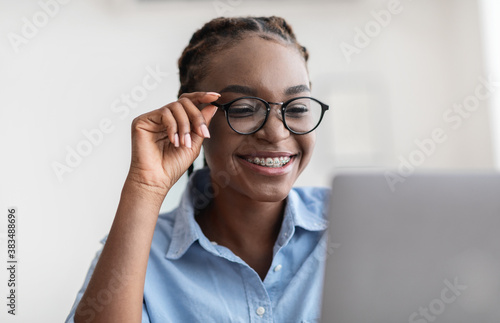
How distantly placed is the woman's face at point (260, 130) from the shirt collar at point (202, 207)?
10 cm

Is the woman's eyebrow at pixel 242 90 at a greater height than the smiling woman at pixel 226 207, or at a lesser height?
greater

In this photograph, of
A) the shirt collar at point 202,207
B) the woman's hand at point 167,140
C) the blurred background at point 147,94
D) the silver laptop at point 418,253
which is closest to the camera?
the silver laptop at point 418,253

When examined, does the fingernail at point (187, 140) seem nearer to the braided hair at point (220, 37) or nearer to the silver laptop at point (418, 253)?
the braided hair at point (220, 37)

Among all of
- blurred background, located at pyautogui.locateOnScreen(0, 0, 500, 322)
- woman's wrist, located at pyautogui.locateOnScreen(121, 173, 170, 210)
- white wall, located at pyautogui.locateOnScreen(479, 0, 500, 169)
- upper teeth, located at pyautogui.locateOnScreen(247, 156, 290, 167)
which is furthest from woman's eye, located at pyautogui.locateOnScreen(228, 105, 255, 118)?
white wall, located at pyautogui.locateOnScreen(479, 0, 500, 169)

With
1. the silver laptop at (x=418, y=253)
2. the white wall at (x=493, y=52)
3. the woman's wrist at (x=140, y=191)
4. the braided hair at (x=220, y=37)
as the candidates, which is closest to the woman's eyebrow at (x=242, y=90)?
the braided hair at (x=220, y=37)

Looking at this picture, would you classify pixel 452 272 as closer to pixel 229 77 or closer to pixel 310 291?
pixel 310 291

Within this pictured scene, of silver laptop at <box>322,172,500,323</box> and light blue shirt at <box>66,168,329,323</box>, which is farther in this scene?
light blue shirt at <box>66,168,329,323</box>

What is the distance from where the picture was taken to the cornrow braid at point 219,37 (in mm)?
1303

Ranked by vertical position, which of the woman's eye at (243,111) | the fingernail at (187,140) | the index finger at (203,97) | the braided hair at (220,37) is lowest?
the fingernail at (187,140)

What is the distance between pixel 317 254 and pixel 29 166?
203 cm

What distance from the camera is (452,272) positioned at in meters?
0.62

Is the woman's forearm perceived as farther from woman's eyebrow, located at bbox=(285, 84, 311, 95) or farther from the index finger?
woman's eyebrow, located at bbox=(285, 84, 311, 95)

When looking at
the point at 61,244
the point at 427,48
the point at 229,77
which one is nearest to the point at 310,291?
the point at 229,77

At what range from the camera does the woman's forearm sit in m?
1.01
